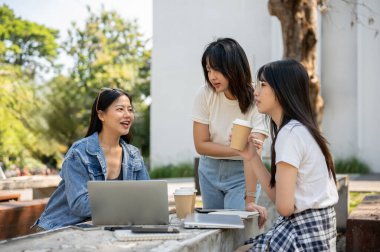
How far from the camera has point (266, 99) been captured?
2.85 metres

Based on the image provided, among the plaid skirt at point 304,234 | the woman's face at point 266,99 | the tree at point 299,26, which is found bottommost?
the plaid skirt at point 304,234

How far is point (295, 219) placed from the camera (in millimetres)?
2672

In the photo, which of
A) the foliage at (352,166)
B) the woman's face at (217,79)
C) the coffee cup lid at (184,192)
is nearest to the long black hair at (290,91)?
the coffee cup lid at (184,192)

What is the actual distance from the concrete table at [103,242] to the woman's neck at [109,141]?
897mm

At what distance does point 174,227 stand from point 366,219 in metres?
1.99

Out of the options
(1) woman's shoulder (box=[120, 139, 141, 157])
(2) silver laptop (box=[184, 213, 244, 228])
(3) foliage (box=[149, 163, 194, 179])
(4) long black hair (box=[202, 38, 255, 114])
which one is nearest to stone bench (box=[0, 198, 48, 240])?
(1) woman's shoulder (box=[120, 139, 141, 157])

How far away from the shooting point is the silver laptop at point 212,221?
265 centimetres

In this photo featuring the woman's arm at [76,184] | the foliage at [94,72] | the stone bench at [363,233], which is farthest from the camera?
the foliage at [94,72]

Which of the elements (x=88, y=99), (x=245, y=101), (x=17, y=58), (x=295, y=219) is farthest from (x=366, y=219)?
(x=17, y=58)

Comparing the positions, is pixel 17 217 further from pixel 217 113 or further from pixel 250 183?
pixel 250 183

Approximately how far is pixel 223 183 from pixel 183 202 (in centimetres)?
72

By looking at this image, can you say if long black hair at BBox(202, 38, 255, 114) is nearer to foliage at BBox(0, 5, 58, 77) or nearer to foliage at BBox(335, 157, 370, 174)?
foliage at BBox(335, 157, 370, 174)

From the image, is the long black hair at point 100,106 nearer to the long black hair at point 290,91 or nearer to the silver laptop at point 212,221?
the silver laptop at point 212,221

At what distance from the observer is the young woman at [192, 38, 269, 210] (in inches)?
A: 137
